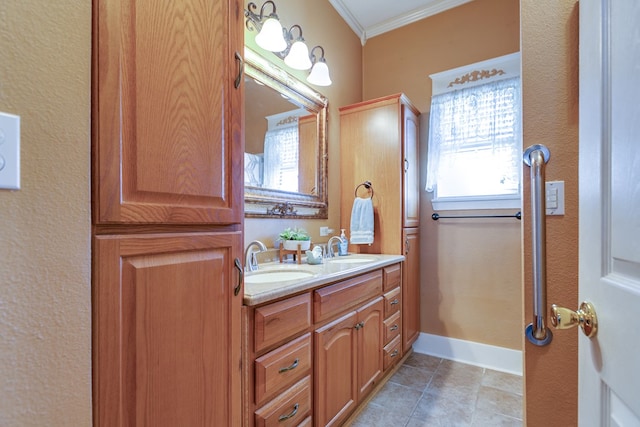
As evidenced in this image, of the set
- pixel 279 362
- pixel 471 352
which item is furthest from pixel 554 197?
pixel 471 352

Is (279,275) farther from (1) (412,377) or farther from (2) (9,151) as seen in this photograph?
(1) (412,377)

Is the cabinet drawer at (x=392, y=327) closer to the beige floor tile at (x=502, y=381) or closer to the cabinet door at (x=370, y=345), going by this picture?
the cabinet door at (x=370, y=345)

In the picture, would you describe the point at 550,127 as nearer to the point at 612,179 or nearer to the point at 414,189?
the point at 612,179

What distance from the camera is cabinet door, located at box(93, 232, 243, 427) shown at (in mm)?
623

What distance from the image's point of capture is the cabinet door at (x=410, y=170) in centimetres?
233

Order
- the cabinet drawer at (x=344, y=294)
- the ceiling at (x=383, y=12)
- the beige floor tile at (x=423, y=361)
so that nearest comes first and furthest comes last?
the cabinet drawer at (x=344, y=294) < the beige floor tile at (x=423, y=361) < the ceiling at (x=383, y=12)

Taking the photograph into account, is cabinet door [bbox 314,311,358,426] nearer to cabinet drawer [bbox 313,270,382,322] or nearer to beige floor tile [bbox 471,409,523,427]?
cabinet drawer [bbox 313,270,382,322]

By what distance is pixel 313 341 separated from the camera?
51.8 inches

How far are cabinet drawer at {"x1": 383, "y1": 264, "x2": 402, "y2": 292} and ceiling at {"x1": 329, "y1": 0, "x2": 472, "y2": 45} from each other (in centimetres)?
228

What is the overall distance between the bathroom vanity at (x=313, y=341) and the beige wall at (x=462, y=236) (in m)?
0.77

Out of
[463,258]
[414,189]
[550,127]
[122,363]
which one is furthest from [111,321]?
[463,258]

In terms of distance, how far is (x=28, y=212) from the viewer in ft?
1.67

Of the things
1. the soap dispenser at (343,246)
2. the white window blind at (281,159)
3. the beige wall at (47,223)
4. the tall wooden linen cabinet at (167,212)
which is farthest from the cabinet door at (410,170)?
the beige wall at (47,223)

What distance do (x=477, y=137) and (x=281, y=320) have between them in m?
2.22
